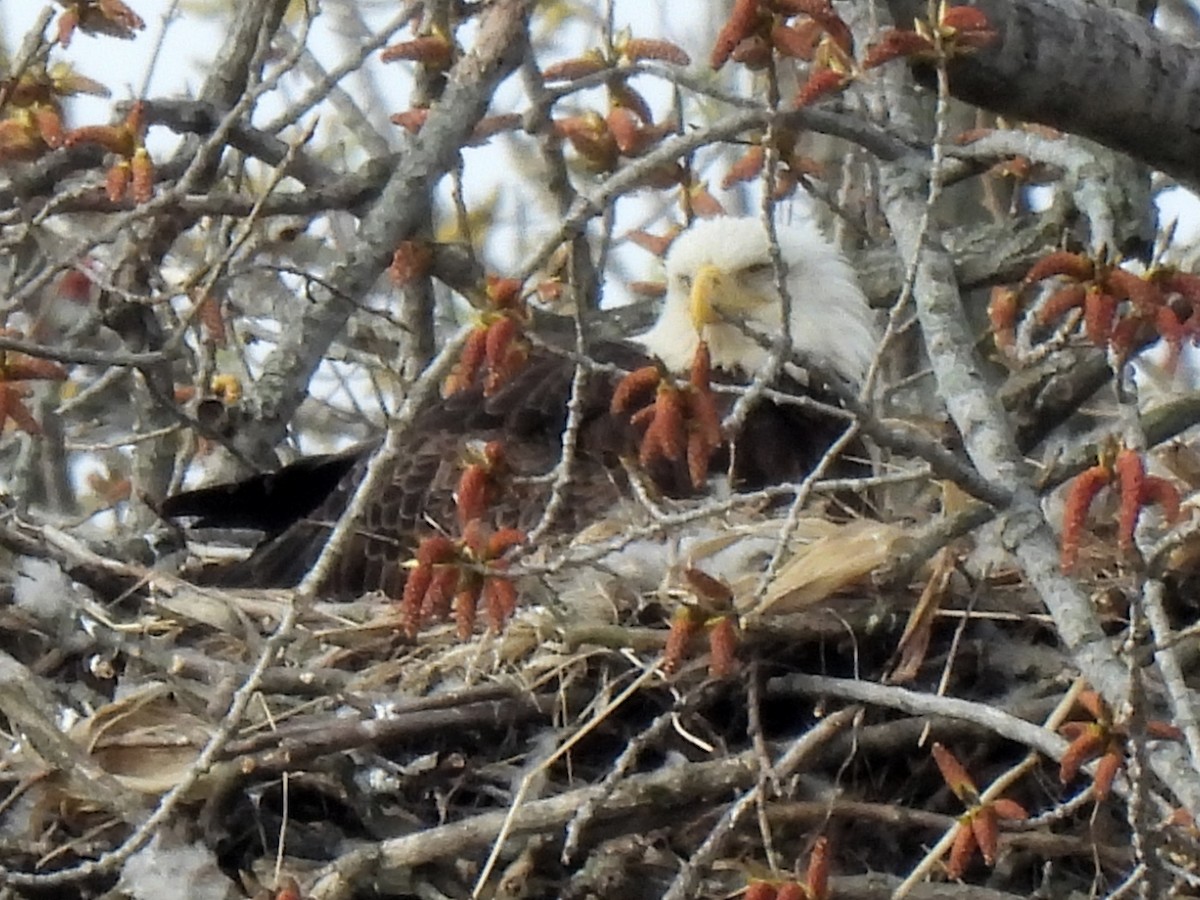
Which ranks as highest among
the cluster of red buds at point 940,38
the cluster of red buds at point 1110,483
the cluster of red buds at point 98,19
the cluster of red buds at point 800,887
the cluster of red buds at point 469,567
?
the cluster of red buds at point 940,38

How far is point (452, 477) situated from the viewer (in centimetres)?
430

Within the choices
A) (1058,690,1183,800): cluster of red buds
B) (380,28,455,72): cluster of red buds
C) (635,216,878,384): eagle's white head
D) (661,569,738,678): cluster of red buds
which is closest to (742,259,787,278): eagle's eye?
(635,216,878,384): eagle's white head

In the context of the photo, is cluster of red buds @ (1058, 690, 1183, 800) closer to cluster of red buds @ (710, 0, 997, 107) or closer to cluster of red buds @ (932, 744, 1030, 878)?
cluster of red buds @ (932, 744, 1030, 878)

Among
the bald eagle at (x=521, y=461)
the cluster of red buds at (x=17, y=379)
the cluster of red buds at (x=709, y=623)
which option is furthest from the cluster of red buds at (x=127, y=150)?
the cluster of red buds at (x=709, y=623)

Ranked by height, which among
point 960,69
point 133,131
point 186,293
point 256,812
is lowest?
point 256,812

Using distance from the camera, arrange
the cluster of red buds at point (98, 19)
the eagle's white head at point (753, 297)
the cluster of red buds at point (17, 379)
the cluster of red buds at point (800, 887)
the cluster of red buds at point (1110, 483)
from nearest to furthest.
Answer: the cluster of red buds at point (1110, 483) → the cluster of red buds at point (800, 887) → the cluster of red buds at point (17, 379) → the cluster of red buds at point (98, 19) → the eagle's white head at point (753, 297)

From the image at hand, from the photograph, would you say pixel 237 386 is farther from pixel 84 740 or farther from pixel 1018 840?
pixel 1018 840

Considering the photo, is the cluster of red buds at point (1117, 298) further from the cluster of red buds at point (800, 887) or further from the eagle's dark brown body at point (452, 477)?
the eagle's dark brown body at point (452, 477)

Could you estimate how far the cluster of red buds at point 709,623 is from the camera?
281 cm

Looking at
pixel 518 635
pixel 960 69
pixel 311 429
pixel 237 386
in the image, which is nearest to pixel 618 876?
pixel 518 635

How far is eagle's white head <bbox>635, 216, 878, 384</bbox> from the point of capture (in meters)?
4.80

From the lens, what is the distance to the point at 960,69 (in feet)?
9.66

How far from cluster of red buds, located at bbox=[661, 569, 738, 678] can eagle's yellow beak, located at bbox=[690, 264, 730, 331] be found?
4.82 ft

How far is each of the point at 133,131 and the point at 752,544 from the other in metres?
1.30
